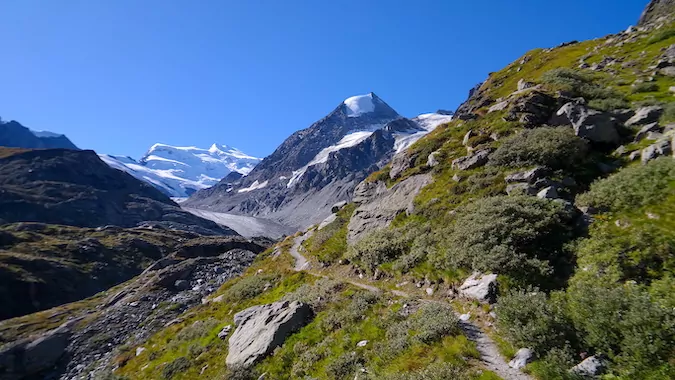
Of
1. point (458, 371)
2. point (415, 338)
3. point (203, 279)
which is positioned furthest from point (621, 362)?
point (203, 279)

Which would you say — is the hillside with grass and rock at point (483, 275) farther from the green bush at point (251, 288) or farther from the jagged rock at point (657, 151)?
the green bush at point (251, 288)

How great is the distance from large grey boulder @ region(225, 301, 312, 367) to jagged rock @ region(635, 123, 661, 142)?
24.1 meters

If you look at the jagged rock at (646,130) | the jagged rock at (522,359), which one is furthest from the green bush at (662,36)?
the jagged rock at (522,359)

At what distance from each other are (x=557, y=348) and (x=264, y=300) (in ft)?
74.0

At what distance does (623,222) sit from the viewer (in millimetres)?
15531

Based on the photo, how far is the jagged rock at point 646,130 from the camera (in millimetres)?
22984

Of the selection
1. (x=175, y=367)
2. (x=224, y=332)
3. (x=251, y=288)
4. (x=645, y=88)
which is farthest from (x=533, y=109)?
(x=175, y=367)

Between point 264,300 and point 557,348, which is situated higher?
point 557,348

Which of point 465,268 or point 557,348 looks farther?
point 465,268

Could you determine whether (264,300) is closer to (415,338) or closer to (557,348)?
(415,338)

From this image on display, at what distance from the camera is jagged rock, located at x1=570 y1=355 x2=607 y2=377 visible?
9219 millimetres

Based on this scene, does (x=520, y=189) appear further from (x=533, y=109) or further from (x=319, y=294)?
(x=533, y=109)

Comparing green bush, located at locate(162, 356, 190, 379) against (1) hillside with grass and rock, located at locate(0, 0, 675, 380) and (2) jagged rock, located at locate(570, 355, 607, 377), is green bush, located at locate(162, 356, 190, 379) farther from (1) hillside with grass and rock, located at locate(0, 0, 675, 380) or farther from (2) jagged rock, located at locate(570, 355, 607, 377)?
(2) jagged rock, located at locate(570, 355, 607, 377)

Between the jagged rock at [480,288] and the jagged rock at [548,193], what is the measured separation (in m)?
6.73
